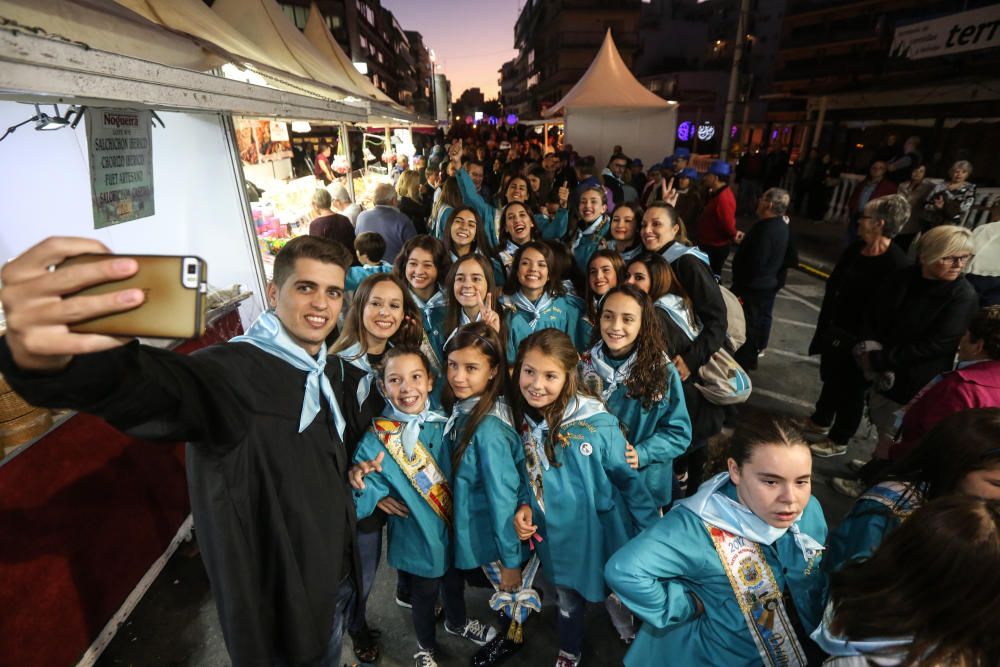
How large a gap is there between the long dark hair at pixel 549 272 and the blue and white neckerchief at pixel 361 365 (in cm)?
141

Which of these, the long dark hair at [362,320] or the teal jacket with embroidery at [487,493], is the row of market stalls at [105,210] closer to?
the teal jacket with embroidery at [487,493]

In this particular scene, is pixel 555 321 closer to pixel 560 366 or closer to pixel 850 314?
pixel 560 366

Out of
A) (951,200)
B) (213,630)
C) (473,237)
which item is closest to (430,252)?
(473,237)

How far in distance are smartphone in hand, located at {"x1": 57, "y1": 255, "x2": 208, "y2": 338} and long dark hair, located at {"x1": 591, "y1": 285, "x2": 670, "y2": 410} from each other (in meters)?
2.30

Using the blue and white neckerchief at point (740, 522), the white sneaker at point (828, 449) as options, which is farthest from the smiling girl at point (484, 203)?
the blue and white neckerchief at point (740, 522)

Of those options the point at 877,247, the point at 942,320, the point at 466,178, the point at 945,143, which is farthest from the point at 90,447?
the point at 945,143

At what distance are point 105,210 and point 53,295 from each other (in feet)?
8.31

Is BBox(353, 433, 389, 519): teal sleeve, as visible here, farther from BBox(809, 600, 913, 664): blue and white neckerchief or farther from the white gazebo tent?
the white gazebo tent

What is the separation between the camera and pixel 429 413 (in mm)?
2322

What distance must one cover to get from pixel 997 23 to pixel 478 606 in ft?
55.0

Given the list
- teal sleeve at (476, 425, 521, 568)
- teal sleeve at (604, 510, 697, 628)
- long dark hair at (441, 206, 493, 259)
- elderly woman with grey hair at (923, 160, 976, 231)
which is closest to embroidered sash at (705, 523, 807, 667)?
teal sleeve at (604, 510, 697, 628)

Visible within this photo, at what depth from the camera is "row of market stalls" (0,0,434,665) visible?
1.94 m

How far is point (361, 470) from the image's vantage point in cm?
211

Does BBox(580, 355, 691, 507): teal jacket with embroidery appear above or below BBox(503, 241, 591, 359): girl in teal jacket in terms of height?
below
